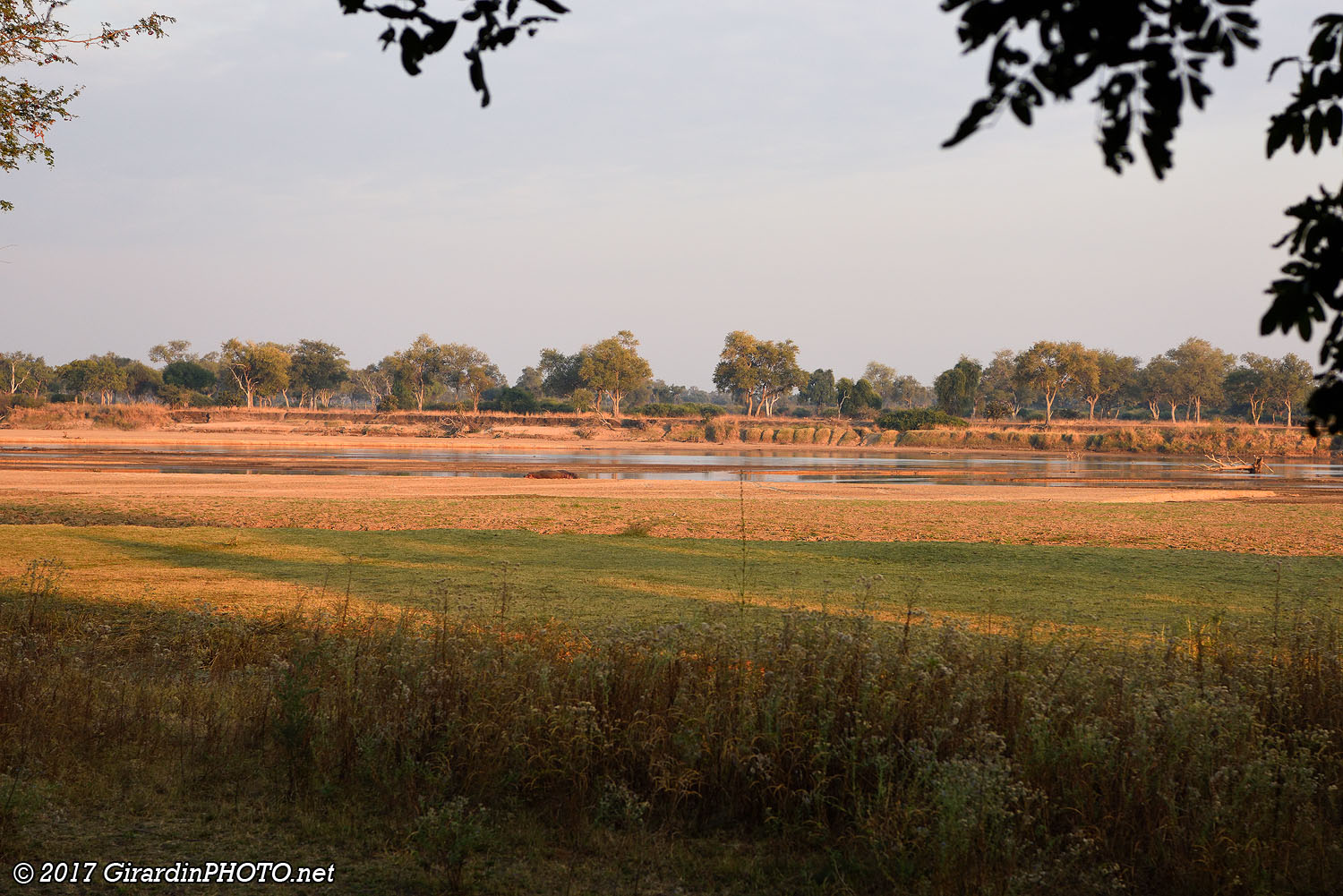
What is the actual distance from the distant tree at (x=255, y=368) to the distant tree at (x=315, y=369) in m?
13.0

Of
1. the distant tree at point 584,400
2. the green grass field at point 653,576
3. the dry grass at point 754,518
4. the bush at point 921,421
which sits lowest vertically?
the dry grass at point 754,518

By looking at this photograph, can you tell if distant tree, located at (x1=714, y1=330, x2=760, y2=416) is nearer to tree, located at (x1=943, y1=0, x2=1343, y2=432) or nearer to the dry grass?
the dry grass

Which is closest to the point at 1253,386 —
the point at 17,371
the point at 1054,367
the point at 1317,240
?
the point at 1054,367

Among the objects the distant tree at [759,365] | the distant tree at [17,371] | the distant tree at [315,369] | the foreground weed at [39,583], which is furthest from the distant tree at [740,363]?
the foreground weed at [39,583]

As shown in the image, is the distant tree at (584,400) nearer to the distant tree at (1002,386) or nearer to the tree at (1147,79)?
the distant tree at (1002,386)

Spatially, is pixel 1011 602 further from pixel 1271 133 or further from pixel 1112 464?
pixel 1112 464

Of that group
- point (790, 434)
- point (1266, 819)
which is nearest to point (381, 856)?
point (1266, 819)

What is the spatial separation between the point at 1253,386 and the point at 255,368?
137733mm

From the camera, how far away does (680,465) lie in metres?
63.3

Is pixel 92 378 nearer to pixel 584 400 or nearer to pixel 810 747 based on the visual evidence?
pixel 584 400

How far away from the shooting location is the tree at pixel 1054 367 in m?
122

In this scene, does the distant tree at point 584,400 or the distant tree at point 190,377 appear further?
the distant tree at point 190,377

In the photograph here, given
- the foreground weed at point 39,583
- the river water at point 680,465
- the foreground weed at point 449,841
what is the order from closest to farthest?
the foreground weed at point 449,841, the foreground weed at point 39,583, the river water at point 680,465

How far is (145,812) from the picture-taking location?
5.91 meters
